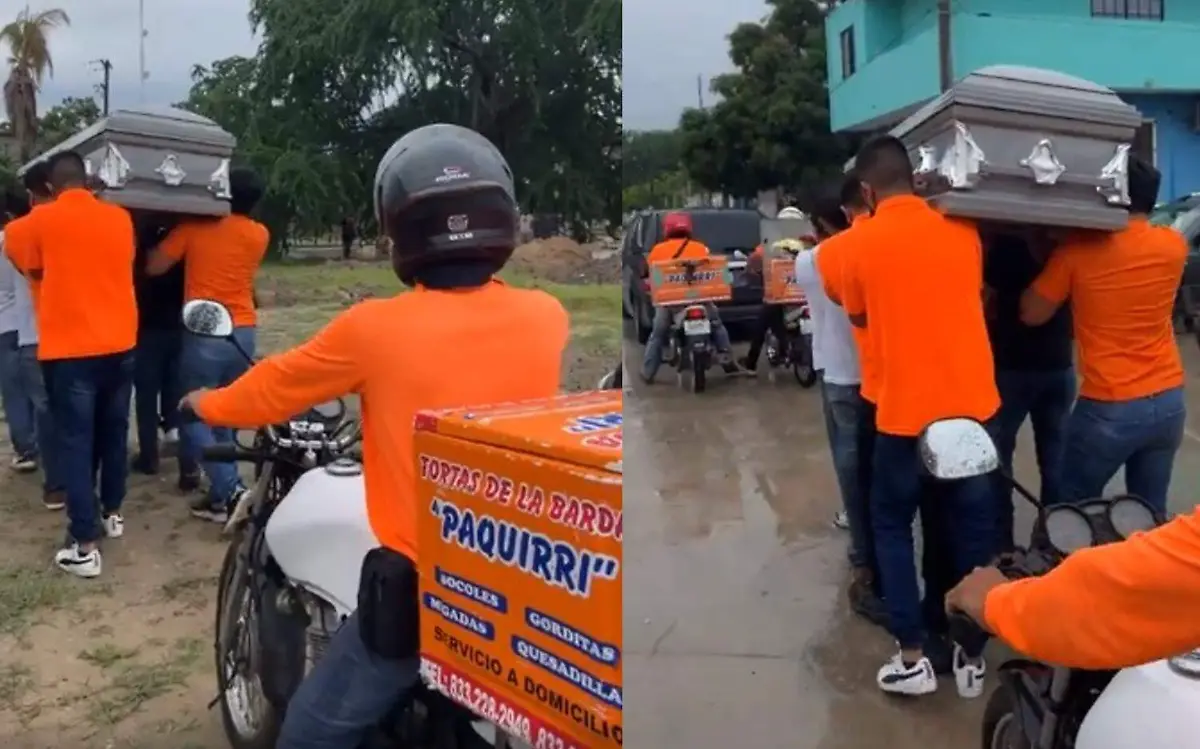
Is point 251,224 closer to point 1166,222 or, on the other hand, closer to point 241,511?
point 241,511

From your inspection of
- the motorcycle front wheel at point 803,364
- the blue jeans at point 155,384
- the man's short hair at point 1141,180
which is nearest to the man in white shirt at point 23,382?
the blue jeans at point 155,384

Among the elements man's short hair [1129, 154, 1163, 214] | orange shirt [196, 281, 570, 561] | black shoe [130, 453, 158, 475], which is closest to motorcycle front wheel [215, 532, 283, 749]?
orange shirt [196, 281, 570, 561]

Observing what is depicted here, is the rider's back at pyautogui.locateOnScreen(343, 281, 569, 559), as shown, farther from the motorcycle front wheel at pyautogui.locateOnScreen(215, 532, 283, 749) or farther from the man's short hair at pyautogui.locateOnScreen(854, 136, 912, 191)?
the man's short hair at pyautogui.locateOnScreen(854, 136, 912, 191)

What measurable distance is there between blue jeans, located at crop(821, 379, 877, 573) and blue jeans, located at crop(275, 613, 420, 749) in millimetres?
2005

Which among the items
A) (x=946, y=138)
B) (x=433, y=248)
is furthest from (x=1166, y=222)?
(x=433, y=248)

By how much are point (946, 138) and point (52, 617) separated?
3036mm

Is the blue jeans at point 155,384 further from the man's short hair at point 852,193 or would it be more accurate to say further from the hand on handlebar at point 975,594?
the hand on handlebar at point 975,594

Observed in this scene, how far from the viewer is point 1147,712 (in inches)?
71.7

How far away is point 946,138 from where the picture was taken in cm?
265

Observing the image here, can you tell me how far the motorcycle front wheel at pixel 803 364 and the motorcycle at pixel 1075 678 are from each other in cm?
349

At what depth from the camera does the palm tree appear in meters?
4.75

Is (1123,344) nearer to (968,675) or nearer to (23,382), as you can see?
(968,675)

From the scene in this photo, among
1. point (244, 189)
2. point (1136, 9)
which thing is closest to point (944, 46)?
point (1136, 9)

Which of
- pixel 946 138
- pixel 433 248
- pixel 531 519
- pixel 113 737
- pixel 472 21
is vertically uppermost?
pixel 472 21
